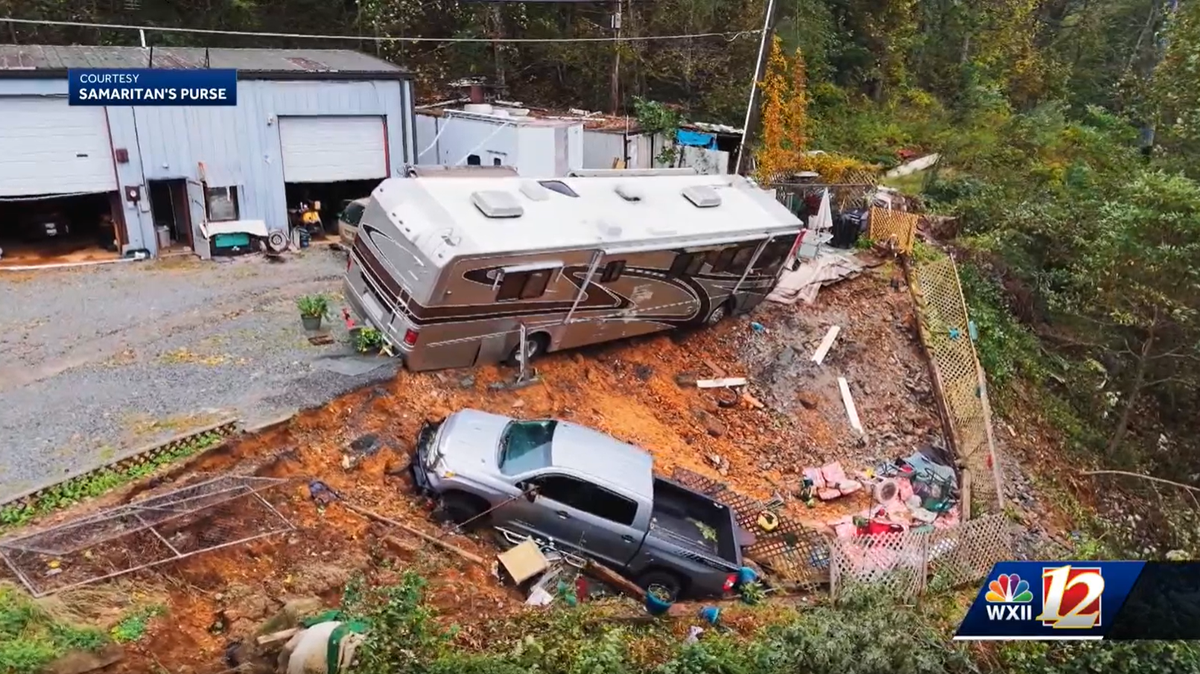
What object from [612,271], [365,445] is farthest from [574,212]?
[365,445]

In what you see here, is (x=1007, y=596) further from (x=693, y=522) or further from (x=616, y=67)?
(x=616, y=67)

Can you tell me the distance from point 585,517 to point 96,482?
4.99 metres

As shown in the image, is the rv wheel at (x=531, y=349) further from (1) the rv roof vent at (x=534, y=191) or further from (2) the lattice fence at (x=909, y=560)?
(2) the lattice fence at (x=909, y=560)

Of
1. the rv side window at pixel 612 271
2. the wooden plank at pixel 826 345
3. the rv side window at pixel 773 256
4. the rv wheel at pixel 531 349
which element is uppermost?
the rv side window at pixel 612 271

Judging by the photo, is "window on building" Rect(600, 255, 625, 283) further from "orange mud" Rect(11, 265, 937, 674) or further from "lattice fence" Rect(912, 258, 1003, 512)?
"lattice fence" Rect(912, 258, 1003, 512)

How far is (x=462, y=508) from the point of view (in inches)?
336

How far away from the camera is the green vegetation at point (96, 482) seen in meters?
7.51

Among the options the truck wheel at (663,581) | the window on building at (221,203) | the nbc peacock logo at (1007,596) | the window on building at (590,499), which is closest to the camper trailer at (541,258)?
the window on building at (590,499)

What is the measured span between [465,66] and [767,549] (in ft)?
81.4

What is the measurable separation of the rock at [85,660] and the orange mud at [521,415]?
104 mm

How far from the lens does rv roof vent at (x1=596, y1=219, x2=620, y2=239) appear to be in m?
11.8

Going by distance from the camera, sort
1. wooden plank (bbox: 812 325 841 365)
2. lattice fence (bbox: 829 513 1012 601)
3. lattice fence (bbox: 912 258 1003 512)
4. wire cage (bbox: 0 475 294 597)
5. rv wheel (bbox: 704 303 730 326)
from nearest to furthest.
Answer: wire cage (bbox: 0 475 294 597)
lattice fence (bbox: 829 513 1012 601)
lattice fence (bbox: 912 258 1003 512)
rv wheel (bbox: 704 303 730 326)
wooden plank (bbox: 812 325 841 365)

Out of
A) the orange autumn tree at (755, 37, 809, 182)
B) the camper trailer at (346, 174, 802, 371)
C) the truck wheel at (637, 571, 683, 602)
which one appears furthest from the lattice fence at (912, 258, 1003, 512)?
the orange autumn tree at (755, 37, 809, 182)

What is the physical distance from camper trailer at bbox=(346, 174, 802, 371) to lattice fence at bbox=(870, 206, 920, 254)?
4.88m
